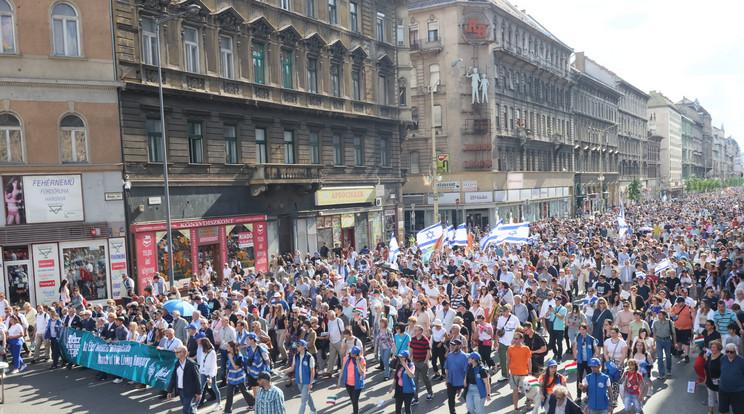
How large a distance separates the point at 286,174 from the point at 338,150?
21.6 ft

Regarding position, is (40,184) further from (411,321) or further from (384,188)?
(384,188)

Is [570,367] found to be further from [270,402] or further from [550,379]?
[270,402]

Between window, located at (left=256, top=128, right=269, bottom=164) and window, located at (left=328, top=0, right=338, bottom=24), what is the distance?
8.59m

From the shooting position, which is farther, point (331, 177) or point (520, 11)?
point (520, 11)

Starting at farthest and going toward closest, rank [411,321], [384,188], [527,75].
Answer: [527,75], [384,188], [411,321]

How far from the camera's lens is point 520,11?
2995 inches

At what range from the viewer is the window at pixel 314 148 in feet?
119

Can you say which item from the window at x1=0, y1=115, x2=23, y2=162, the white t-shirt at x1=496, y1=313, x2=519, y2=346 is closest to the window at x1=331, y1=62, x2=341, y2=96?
the window at x1=0, y1=115, x2=23, y2=162

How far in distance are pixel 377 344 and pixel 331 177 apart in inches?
863

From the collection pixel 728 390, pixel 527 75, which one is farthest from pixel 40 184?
pixel 527 75

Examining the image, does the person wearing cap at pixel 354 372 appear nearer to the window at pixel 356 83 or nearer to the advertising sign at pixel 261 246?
the advertising sign at pixel 261 246

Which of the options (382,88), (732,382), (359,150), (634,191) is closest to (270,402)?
(732,382)

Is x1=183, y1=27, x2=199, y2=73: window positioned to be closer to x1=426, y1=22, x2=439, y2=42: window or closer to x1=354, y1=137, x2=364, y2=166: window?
x1=354, y1=137, x2=364, y2=166: window

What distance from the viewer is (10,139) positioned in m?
24.2
